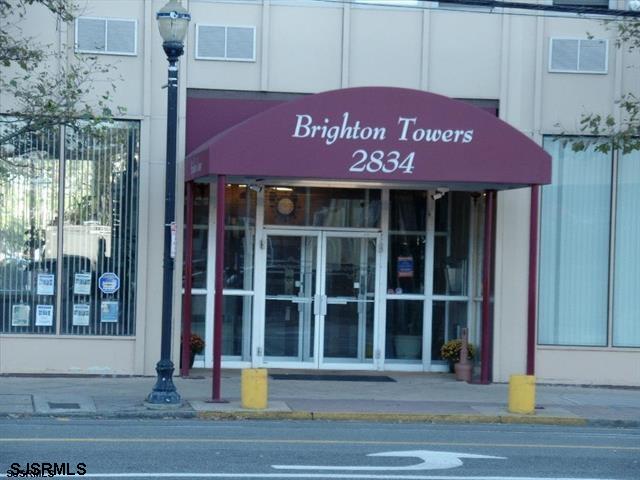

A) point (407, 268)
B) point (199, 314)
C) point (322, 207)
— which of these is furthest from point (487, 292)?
point (199, 314)

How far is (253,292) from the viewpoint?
18.7m

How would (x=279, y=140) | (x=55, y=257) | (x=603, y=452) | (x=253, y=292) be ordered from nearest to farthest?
(x=603, y=452) < (x=279, y=140) < (x=55, y=257) < (x=253, y=292)

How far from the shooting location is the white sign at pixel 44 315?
56.3 ft

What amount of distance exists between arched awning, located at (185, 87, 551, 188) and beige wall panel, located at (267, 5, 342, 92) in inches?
101

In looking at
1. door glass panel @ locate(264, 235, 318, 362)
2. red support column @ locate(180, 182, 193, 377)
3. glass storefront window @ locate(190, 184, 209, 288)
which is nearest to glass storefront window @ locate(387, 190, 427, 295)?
door glass panel @ locate(264, 235, 318, 362)

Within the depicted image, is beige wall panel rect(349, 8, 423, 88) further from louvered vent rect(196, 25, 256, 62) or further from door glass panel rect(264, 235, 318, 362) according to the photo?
door glass panel rect(264, 235, 318, 362)

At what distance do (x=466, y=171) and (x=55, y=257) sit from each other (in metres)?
6.53

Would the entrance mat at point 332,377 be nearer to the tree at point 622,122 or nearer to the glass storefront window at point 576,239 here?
the glass storefront window at point 576,239

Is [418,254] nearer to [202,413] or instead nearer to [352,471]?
[202,413]

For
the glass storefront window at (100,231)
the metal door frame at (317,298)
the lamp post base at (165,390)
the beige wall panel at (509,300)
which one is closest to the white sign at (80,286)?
the glass storefront window at (100,231)

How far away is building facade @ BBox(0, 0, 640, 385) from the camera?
17.2m

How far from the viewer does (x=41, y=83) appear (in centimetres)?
1590

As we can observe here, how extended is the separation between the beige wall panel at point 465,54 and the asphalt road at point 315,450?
6.09m

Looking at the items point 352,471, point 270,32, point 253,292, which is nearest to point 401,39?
point 270,32
